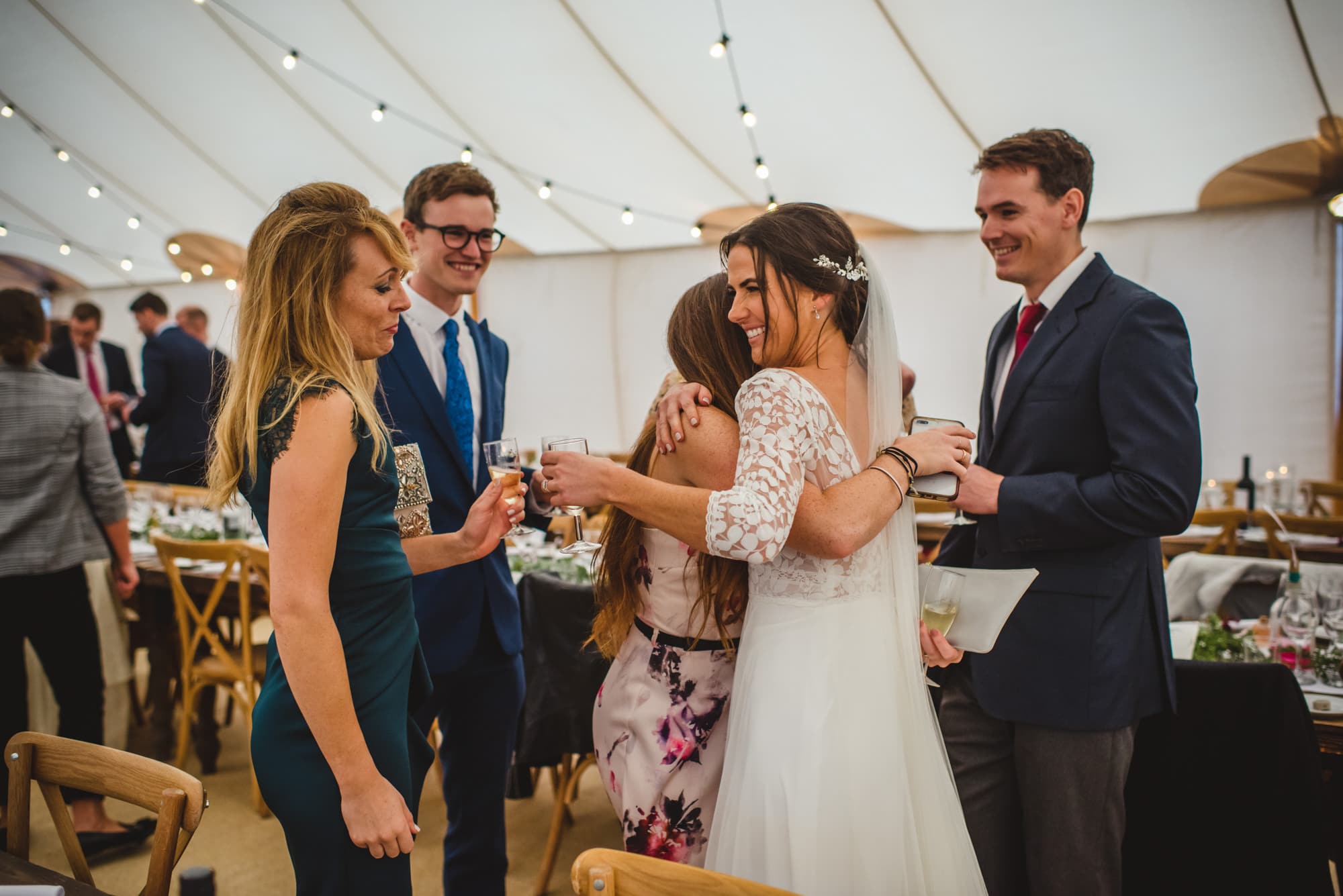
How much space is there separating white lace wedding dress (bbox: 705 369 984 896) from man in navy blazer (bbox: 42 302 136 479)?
22.8 feet

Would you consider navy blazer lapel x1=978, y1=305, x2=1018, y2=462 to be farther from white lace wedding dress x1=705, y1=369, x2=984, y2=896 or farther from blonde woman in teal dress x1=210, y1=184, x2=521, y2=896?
blonde woman in teal dress x1=210, y1=184, x2=521, y2=896

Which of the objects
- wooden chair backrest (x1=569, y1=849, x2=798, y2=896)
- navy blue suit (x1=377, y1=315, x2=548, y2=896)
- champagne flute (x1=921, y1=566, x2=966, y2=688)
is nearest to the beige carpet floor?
navy blue suit (x1=377, y1=315, x2=548, y2=896)

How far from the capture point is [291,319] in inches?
57.0

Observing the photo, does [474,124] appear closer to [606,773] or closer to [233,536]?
[233,536]

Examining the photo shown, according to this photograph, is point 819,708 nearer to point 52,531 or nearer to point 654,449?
point 654,449

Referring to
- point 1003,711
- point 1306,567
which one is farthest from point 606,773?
point 1306,567

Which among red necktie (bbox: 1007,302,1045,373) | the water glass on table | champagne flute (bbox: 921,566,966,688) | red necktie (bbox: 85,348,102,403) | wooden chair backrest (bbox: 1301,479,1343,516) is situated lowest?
the water glass on table

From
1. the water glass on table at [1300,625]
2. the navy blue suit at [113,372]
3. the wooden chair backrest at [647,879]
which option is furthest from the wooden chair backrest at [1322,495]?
the navy blue suit at [113,372]

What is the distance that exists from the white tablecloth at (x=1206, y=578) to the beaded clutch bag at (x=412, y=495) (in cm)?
323

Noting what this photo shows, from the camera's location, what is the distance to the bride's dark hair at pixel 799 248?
163 cm

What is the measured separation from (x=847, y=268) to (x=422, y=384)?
3.45 feet

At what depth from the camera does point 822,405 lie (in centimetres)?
163

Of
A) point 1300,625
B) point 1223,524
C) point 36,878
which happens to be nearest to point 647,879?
point 36,878

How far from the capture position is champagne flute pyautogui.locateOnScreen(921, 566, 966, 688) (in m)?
1.70
